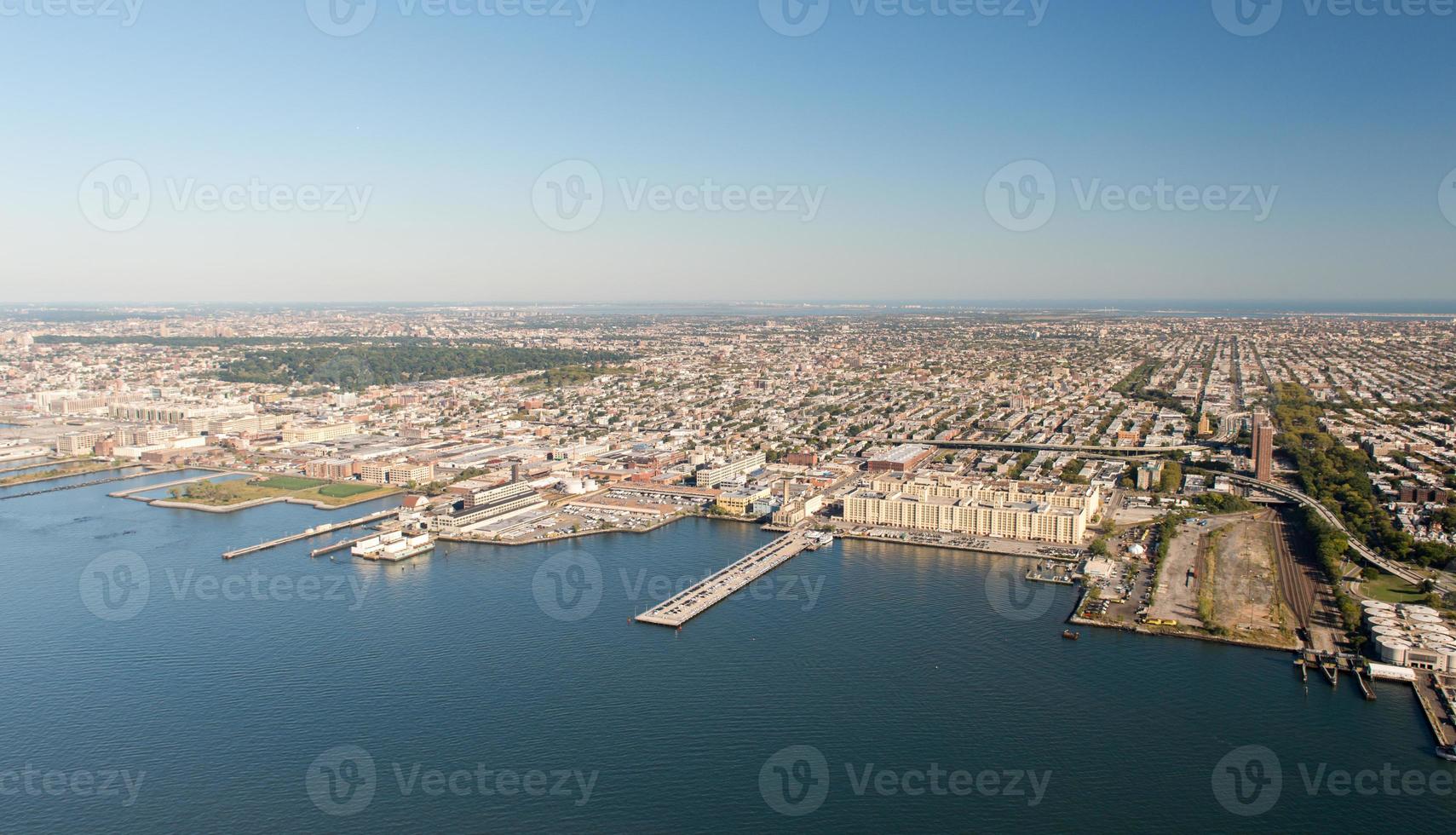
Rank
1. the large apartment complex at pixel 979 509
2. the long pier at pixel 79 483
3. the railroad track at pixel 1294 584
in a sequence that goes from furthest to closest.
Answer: the long pier at pixel 79 483 → the large apartment complex at pixel 979 509 → the railroad track at pixel 1294 584

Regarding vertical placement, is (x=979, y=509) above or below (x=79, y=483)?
above

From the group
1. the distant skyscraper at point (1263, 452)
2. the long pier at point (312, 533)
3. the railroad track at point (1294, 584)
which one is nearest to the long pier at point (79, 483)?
the long pier at point (312, 533)

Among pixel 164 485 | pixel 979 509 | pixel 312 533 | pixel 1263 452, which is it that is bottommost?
pixel 164 485

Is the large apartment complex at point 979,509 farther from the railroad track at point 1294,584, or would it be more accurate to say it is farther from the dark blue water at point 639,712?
the railroad track at point 1294,584

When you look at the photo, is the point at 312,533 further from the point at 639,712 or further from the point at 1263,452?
the point at 1263,452

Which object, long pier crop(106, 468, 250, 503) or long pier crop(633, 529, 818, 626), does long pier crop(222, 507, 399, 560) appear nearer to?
Result: long pier crop(106, 468, 250, 503)

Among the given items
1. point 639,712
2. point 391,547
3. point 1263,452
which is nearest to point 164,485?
point 391,547

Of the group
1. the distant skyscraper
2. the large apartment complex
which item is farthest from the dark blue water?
the distant skyscraper
